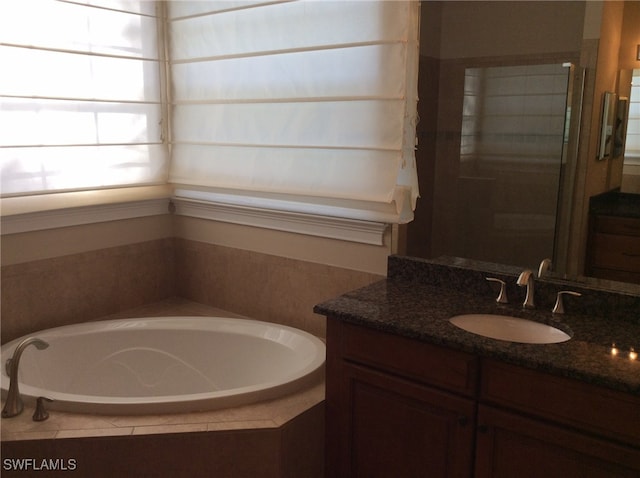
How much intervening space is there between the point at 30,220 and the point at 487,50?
209 cm

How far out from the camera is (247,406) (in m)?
2.01

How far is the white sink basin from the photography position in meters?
1.84

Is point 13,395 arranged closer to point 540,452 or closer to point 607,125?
point 540,452

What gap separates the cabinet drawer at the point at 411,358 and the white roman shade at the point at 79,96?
4.77 feet

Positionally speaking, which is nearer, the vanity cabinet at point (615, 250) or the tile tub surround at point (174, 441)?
the tile tub surround at point (174, 441)

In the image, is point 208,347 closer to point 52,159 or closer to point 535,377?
point 52,159

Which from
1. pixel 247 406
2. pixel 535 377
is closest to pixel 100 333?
pixel 247 406

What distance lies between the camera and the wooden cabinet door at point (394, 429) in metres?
1.73

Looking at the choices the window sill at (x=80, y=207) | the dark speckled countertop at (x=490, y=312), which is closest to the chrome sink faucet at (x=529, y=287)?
the dark speckled countertop at (x=490, y=312)

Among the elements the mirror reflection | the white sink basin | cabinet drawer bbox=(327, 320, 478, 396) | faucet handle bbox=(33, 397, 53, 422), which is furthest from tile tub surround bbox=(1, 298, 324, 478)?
the mirror reflection

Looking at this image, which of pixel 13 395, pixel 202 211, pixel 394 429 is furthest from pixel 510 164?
pixel 13 395

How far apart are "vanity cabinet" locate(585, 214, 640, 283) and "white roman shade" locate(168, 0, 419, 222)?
67cm

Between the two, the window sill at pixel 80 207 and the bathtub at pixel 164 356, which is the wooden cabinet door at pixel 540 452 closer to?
the bathtub at pixel 164 356

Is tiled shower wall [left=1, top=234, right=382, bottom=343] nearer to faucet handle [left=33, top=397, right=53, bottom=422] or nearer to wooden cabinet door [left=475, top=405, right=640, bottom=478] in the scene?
faucet handle [left=33, top=397, right=53, bottom=422]
